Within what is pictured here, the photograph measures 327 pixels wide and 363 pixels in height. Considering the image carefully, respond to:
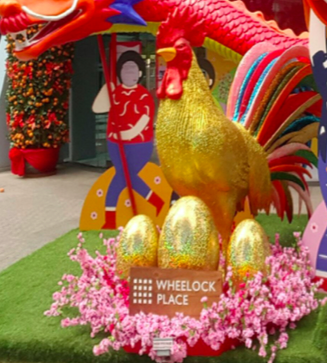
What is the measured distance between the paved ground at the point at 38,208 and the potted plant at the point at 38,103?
43 cm

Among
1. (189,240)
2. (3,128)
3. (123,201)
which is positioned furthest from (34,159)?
(189,240)

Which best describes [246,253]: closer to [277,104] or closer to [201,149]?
[201,149]

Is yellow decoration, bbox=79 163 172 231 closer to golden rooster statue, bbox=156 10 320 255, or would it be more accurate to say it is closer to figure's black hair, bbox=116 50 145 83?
figure's black hair, bbox=116 50 145 83

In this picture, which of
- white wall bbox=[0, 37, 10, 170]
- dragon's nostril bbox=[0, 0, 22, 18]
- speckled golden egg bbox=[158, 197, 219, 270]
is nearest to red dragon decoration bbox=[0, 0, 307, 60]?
dragon's nostril bbox=[0, 0, 22, 18]

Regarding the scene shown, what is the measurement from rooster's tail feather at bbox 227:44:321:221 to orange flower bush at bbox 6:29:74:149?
439 cm

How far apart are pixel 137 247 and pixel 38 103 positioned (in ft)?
16.6

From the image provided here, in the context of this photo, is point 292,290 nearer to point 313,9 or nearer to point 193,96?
point 193,96

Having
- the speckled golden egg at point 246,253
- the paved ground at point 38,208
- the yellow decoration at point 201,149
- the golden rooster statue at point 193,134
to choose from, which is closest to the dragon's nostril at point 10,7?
the golden rooster statue at point 193,134

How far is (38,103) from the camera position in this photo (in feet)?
23.4

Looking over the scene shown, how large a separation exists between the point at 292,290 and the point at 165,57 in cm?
120

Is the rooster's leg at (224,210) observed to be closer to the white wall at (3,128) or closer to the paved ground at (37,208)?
the paved ground at (37,208)

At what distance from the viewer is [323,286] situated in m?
2.82

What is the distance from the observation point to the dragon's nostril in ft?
11.1

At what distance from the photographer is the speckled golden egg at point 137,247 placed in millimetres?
2465
